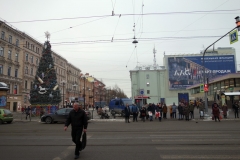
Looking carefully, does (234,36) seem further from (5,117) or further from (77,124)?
(5,117)

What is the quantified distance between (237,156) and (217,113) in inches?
579

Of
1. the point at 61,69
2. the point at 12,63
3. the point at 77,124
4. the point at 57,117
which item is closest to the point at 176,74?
the point at 61,69

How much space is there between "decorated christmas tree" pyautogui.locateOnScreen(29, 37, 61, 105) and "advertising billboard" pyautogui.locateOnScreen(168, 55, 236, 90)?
43.1 m

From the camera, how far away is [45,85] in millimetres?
33406

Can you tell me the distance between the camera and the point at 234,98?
113 feet

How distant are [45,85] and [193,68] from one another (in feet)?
163

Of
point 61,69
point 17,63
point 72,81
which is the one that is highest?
point 61,69

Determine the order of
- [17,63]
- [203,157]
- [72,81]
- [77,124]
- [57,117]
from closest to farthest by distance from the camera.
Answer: [203,157], [77,124], [57,117], [17,63], [72,81]

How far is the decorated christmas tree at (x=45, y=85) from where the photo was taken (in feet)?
108

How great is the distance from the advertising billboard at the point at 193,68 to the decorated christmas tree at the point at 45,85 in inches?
1696

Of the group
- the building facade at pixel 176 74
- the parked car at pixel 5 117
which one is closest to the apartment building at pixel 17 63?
the parked car at pixel 5 117

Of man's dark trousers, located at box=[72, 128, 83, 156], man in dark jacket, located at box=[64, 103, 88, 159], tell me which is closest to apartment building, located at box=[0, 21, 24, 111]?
man in dark jacket, located at box=[64, 103, 88, 159]

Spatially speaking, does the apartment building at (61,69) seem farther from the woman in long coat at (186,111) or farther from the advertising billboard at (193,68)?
the woman in long coat at (186,111)

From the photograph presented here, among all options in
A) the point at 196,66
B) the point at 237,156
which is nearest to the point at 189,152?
the point at 237,156
